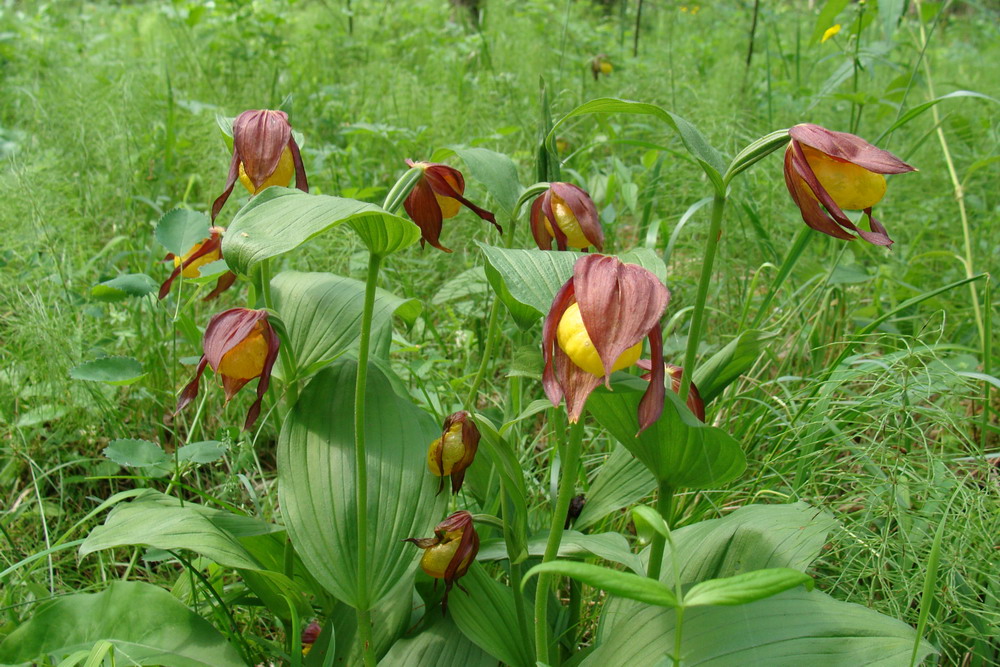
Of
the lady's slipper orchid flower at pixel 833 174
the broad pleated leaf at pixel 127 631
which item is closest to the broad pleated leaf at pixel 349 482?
the broad pleated leaf at pixel 127 631

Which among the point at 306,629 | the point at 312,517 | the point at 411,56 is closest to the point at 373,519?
the point at 312,517

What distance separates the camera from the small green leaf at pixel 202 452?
900 millimetres

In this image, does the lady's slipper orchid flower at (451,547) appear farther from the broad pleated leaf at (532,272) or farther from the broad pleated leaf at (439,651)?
the broad pleated leaf at (532,272)

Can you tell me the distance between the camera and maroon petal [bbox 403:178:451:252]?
33.9 inches

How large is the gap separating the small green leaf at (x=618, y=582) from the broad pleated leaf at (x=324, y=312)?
1.71ft

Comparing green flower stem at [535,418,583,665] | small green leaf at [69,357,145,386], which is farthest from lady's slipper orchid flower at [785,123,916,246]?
small green leaf at [69,357,145,386]

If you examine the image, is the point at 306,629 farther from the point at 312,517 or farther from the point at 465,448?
the point at 465,448

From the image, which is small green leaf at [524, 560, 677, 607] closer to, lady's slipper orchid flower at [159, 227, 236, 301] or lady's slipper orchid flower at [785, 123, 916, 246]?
lady's slipper orchid flower at [785, 123, 916, 246]

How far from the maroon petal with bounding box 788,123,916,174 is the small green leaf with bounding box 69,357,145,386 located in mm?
829

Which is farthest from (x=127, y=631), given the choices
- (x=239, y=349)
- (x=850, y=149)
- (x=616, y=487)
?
(x=850, y=149)

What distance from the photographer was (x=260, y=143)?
826 mm

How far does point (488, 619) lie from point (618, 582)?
398 millimetres

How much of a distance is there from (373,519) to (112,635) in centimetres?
30

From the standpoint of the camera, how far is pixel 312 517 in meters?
0.84
